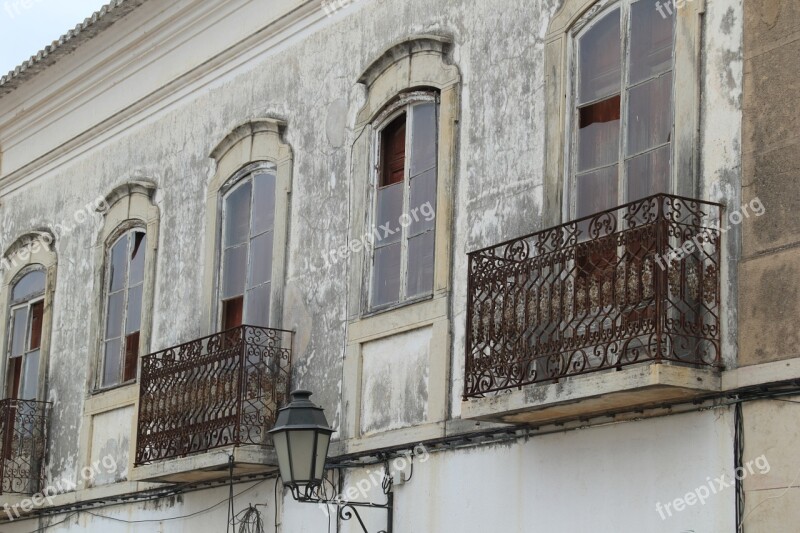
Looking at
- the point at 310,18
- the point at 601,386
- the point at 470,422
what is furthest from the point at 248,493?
the point at 601,386

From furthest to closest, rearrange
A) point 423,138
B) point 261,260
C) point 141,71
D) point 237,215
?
point 141,71
point 237,215
point 261,260
point 423,138

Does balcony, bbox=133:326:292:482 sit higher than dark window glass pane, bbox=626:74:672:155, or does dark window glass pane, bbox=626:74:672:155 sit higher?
dark window glass pane, bbox=626:74:672:155

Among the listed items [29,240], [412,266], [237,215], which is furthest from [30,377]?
[412,266]

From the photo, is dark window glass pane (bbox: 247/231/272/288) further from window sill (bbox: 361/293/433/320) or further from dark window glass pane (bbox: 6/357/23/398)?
dark window glass pane (bbox: 6/357/23/398)

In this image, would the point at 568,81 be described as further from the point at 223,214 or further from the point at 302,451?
the point at 223,214

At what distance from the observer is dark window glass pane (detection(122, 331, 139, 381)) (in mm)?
15914

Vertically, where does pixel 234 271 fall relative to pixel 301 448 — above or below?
above

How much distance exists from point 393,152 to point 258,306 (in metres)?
2.11

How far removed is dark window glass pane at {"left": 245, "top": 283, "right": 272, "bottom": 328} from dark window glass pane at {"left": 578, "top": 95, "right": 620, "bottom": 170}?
13.0 ft

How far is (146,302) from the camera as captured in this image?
51.5ft

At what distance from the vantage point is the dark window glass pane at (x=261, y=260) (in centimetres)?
1417

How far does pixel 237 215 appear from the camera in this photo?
48.4 ft

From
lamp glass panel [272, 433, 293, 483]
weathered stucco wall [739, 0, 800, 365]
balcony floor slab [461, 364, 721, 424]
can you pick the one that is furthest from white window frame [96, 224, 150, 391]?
weathered stucco wall [739, 0, 800, 365]

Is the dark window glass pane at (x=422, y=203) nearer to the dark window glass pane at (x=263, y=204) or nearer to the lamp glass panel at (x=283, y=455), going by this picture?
the lamp glass panel at (x=283, y=455)
